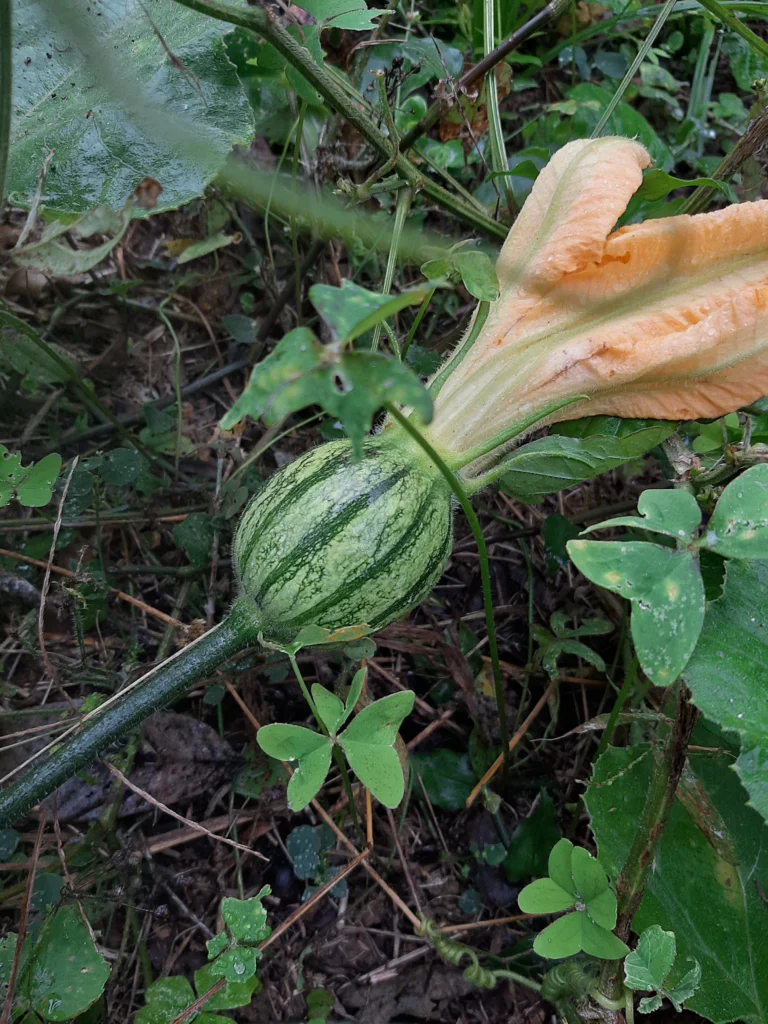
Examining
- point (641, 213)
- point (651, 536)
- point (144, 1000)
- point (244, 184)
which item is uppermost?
point (244, 184)

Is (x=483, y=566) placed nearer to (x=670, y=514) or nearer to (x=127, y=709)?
(x=670, y=514)

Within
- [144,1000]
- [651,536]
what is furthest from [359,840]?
[651,536]

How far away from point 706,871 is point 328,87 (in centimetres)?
202

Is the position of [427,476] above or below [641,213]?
below

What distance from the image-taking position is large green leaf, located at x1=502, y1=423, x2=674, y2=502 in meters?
1.76

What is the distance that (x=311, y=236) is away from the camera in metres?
2.59

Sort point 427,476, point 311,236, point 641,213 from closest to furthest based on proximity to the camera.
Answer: point 427,476, point 641,213, point 311,236

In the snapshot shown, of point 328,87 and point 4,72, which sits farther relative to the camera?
point 328,87

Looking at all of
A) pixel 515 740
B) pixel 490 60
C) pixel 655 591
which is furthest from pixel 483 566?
pixel 490 60

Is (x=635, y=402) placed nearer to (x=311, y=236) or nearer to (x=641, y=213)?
(x=641, y=213)

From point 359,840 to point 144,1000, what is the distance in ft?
2.08

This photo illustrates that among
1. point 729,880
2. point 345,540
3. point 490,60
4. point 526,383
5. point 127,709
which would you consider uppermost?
point 490,60

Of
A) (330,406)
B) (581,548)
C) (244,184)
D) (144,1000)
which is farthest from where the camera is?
(244,184)

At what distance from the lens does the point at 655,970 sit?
1.38 metres
